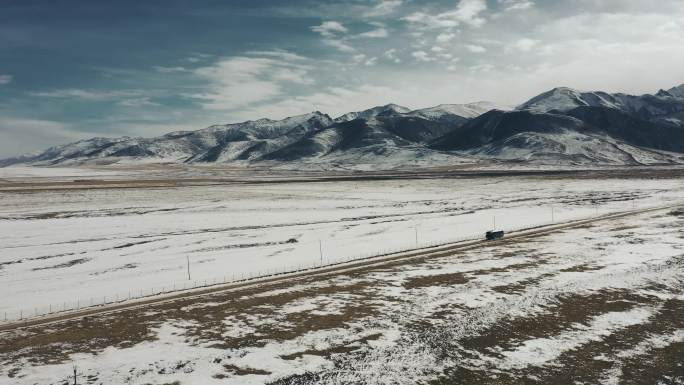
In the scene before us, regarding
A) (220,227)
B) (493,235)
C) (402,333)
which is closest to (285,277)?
(402,333)

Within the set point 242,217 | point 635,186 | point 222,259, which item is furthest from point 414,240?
point 635,186

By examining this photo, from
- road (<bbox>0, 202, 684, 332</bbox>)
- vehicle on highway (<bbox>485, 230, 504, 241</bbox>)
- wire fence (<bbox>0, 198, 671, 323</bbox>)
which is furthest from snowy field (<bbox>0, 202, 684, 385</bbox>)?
vehicle on highway (<bbox>485, 230, 504, 241</bbox>)

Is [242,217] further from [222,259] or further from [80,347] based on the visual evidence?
[80,347]

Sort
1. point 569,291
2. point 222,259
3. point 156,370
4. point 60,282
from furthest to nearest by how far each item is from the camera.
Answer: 1. point 222,259
2. point 60,282
3. point 569,291
4. point 156,370

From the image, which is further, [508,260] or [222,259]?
[222,259]

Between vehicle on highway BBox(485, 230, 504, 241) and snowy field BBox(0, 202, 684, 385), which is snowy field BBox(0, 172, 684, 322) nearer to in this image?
vehicle on highway BBox(485, 230, 504, 241)

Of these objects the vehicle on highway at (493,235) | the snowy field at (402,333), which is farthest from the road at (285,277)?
the snowy field at (402,333)

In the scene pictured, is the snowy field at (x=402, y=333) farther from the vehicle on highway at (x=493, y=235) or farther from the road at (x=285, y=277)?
the vehicle on highway at (x=493, y=235)
